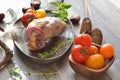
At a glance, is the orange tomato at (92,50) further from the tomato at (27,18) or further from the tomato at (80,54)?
the tomato at (27,18)

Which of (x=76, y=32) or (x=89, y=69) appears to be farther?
(x=76, y=32)

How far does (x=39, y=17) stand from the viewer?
3.18 feet

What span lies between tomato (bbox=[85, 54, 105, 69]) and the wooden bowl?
11mm

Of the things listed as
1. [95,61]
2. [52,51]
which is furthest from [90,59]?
[52,51]

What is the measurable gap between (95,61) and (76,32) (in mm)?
→ 237

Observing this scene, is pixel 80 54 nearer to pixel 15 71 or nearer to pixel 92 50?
pixel 92 50

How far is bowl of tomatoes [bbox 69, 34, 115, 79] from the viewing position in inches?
30.9

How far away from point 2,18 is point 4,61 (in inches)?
9.8

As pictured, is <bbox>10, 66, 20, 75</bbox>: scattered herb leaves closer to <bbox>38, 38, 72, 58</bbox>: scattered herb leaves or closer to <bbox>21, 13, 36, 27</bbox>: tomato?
<bbox>38, 38, 72, 58</bbox>: scattered herb leaves

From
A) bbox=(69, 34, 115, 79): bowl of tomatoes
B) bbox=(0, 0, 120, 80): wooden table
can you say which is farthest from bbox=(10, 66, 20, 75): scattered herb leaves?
bbox=(69, 34, 115, 79): bowl of tomatoes

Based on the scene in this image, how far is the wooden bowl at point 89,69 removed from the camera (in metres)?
0.78

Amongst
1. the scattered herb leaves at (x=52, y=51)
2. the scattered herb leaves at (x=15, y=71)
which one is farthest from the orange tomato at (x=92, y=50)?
the scattered herb leaves at (x=15, y=71)

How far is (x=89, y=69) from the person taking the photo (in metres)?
0.78

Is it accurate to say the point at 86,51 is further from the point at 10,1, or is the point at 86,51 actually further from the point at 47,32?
the point at 10,1
